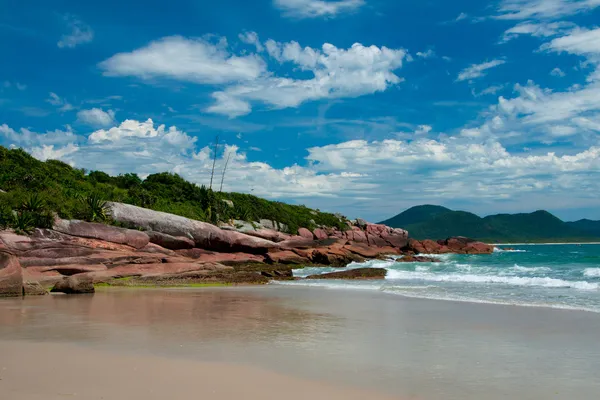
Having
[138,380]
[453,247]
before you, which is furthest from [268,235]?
[138,380]

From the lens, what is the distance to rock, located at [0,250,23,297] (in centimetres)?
2114

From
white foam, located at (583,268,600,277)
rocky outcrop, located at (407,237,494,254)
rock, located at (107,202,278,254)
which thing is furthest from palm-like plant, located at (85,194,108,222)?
rocky outcrop, located at (407,237,494,254)

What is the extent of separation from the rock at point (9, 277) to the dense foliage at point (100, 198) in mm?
9824

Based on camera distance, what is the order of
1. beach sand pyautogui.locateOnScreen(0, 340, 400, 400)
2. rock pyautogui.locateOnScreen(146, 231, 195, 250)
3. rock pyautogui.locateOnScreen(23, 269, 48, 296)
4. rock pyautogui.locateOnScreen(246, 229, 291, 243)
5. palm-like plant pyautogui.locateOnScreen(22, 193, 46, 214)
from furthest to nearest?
rock pyautogui.locateOnScreen(246, 229, 291, 243) < rock pyautogui.locateOnScreen(146, 231, 195, 250) < palm-like plant pyautogui.locateOnScreen(22, 193, 46, 214) < rock pyautogui.locateOnScreen(23, 269, 48, 296) < beach sand pyautogui.locateOnScreen(0, 340, 400, 400)

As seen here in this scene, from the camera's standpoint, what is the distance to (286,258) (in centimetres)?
4631

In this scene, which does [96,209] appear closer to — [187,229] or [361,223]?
[187,229]

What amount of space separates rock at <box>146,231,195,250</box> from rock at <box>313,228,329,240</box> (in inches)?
1323

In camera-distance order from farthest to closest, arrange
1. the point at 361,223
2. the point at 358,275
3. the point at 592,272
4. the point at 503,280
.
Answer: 1. the point at 361,223
2. the point at 592,272
3. the point at 358,275
4. the point at 503,280

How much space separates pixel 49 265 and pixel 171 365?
74.0 ft

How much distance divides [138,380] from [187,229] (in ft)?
115

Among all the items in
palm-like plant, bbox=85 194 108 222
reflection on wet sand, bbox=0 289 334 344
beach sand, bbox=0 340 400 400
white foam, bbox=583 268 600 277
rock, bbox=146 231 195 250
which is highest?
palm-like plant, bbox=85 194 108 222

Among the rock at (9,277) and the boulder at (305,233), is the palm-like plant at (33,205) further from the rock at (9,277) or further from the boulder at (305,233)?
the boulder at (305,233)

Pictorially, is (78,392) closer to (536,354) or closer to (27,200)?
(536,354)

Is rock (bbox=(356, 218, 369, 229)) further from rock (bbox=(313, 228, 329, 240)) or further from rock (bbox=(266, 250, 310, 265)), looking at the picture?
rock (bbox=(266, 250, 310, 265))
